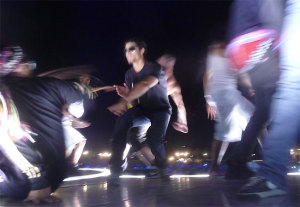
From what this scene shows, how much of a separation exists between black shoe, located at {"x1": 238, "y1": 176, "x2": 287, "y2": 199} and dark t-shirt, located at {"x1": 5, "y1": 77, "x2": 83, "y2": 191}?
3.02 feet

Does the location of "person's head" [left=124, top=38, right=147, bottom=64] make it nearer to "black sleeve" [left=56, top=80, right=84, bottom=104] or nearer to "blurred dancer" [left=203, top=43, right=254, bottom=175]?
"blurred dancer" [left=203, top=43, right=254, bottom=175]

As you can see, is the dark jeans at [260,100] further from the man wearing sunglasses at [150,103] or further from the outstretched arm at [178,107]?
the outstretched arm at [178,107]

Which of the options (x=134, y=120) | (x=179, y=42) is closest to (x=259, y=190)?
(x=134, y=120)

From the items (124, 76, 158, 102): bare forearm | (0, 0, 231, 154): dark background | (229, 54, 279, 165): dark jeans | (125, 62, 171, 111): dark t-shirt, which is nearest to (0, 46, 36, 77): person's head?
(124, 76, 158, 102): bare forearm

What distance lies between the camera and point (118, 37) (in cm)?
420

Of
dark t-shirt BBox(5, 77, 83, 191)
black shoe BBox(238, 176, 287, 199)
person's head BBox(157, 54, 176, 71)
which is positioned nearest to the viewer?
black shoe BBox(238, 176, 287, 199)

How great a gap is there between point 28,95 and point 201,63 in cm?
288

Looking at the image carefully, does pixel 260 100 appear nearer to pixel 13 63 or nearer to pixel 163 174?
pixel 163 174

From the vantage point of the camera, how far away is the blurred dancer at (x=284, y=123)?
3.91 feet

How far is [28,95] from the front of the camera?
153cm

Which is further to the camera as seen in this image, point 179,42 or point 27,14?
point 179,42

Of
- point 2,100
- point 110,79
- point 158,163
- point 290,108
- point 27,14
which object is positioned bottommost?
point 158,163

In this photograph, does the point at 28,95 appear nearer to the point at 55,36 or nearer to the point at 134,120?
the point at 134,120

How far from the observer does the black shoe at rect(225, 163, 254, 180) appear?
2.11m
